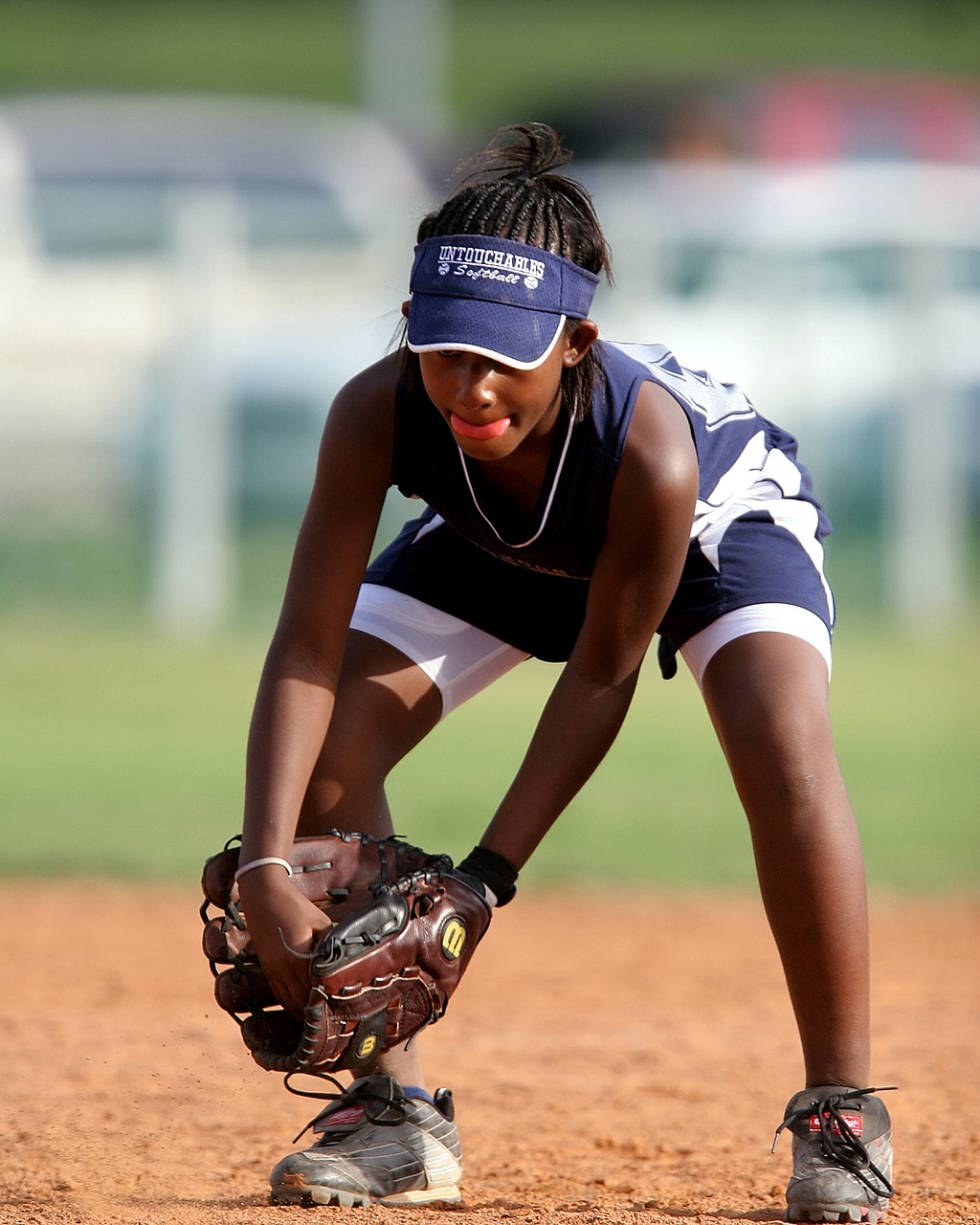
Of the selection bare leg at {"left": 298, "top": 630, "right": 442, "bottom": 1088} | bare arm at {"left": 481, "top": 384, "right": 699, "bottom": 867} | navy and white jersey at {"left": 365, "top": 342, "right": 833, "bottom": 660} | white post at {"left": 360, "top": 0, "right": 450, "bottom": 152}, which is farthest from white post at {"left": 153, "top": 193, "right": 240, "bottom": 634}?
bare arm at {"left": 481, "top": 384, "right": 699, "bottom": 867}

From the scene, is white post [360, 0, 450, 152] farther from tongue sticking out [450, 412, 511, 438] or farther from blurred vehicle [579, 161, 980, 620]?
tongue sticking out [450, 412, 511, 438]

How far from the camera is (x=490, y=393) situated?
2.73 meters

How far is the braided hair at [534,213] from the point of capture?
2830 mm

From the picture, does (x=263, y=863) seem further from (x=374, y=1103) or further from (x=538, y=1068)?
(x=538, y=1068)

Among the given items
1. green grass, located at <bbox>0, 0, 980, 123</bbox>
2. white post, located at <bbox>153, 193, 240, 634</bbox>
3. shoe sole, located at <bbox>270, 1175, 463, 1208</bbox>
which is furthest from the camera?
green grass, located at <bbox>0, 0, 980, 123</bbox>

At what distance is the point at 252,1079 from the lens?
13.2ft

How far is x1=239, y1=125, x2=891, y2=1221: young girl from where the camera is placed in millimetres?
2760

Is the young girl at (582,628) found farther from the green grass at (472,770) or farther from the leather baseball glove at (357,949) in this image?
Result: the green grass at (472,770)

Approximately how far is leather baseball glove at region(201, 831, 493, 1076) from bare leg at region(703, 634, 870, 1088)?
491 mm

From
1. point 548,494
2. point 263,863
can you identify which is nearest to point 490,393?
point 548,494

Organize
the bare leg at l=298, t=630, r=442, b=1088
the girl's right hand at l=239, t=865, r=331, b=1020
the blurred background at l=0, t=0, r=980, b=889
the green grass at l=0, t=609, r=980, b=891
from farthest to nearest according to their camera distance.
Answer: the blurred background at l=0, t=0, r=980, b=889, the green grass at l=0, t=609, r=980, b=891, the bare leg at l=298, t=630, r=442, b=1088, the girl's right hand at l=239, t=865, r=331, b=1020

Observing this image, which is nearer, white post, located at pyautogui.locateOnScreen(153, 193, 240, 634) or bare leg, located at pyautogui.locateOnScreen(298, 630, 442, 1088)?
bare leg, located at pyautogui.locateOnScreen(298, 630, 442, 1088)

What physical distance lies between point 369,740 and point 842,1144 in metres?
1.04

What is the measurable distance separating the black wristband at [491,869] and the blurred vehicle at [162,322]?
386 inches
